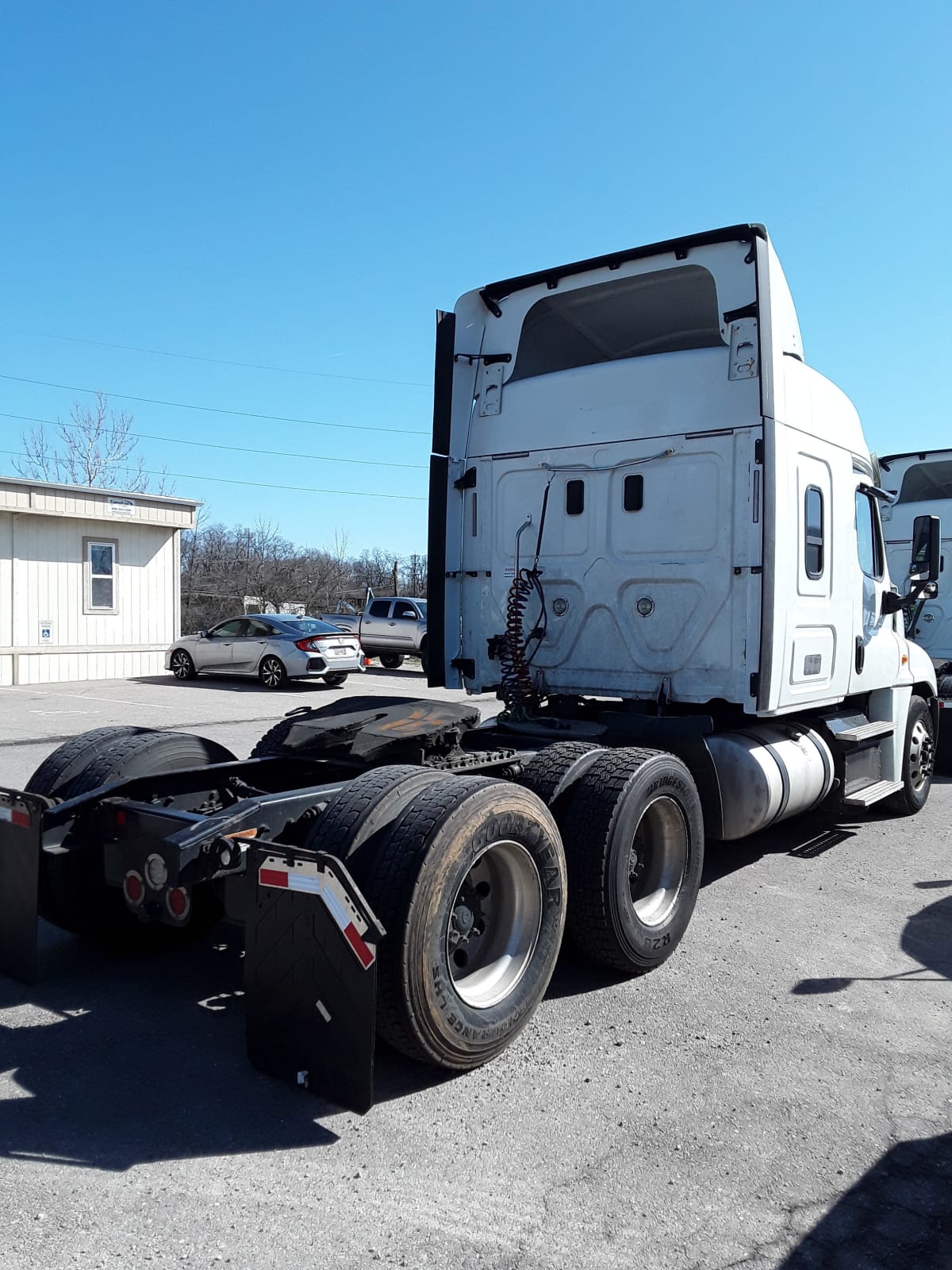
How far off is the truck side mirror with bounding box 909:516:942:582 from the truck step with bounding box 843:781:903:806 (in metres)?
1.66

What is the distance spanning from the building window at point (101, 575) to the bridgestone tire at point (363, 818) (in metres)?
17.3

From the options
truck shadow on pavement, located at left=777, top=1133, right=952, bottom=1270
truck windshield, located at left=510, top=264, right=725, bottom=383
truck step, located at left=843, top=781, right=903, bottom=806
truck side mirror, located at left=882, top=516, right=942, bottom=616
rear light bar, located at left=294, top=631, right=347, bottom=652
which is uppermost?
truck windshield, located at left=510, top=264, right=725, bottom=383

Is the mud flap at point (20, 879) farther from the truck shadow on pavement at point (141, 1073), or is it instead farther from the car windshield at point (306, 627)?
the car windshield at point (306, 627)

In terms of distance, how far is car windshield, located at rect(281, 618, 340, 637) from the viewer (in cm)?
1959

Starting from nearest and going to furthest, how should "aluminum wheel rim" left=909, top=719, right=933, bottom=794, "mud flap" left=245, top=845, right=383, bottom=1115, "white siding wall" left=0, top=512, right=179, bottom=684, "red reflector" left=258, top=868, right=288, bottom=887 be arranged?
"mud flap" left=245, top=845, right=383, bottom=1115, "red reflector" left=258, top=868, right=288, bottom=887, "aluminum wheel rim" left=909, top=719, right=933, bottom=794, "white siding wall" left=0, top=512, right=179, bottom=684

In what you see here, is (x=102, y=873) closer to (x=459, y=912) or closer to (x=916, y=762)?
(x=459, y=912)

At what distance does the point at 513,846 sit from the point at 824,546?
3.64 metres

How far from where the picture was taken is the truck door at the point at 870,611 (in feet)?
23.6

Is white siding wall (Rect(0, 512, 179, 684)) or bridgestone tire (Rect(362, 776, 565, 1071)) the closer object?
bridgestone tire (Rect(362, 776, 565, 1071))

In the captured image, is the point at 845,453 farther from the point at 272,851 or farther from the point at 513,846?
the point at 272,851

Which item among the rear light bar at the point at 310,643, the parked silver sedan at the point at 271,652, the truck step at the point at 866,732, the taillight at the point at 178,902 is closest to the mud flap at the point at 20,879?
the taillight at the point at 178,902

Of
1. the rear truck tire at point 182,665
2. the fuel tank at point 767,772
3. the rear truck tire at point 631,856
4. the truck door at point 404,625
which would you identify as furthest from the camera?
the truck door at point 404,625

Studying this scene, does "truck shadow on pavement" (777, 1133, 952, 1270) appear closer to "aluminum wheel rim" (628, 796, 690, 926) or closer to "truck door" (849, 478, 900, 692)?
"aluminum wheel rim" (628, 796, 690, 926)

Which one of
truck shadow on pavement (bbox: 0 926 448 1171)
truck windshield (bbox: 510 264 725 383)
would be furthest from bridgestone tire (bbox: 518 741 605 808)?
truck windshield (bbox: 510 264 725 383)
